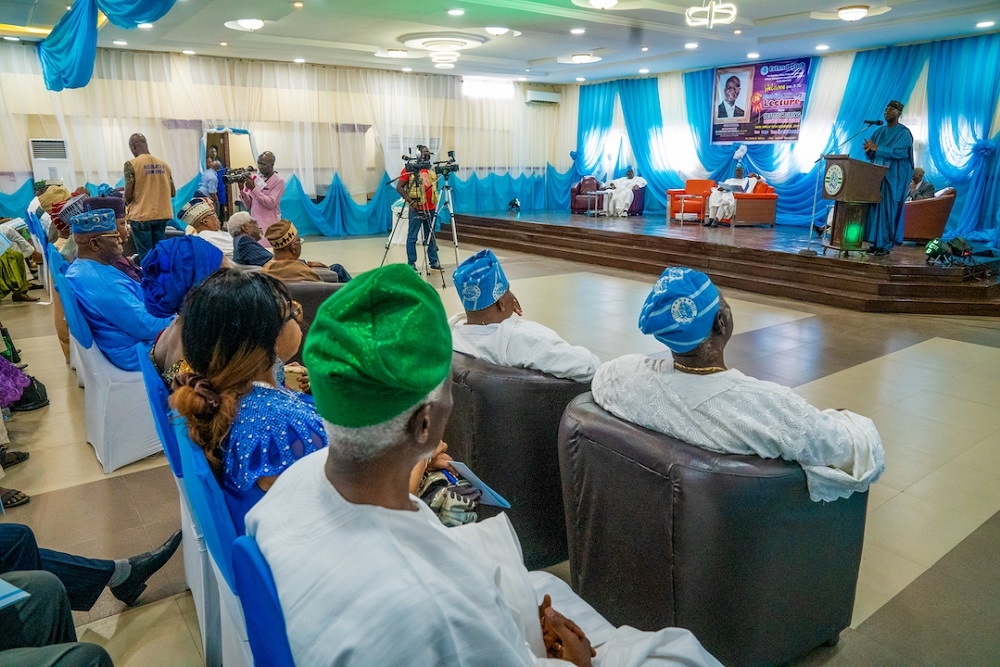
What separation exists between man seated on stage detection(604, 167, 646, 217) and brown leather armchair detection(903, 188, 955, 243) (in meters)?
4.89

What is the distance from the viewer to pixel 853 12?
6.93 meters

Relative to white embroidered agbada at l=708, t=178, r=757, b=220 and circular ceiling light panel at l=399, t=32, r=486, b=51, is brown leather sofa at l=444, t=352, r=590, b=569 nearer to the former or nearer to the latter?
circular ceiling light panel at l=399, t=32, r=486, b=51

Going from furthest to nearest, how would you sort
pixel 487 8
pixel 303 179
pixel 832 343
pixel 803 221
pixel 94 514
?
pixel 303 179 < pixel 803 221 < pixel 487 8 < pixel 832 343 < pixel 94 514

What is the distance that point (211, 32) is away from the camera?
8.34m

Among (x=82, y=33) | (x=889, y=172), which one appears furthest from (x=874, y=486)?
(x=82, y=33)

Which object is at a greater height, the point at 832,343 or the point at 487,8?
the point at 487,8

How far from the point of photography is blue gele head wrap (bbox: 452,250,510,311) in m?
2.28

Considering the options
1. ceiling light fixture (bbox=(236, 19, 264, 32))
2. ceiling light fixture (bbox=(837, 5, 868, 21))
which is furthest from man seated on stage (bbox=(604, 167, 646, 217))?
ceiling light fixture (bbox=(236, 19, 264, 32))

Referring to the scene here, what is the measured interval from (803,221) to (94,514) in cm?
1051

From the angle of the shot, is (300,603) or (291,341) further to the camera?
(291,341)

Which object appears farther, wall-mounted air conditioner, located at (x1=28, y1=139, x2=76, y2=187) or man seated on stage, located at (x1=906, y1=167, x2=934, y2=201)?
wall-mounted air conditioner, located at (x1=28, y1=139, x2=76, y2=187)

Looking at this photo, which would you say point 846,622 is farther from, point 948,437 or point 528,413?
point 948,437

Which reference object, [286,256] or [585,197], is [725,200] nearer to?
[585,197]

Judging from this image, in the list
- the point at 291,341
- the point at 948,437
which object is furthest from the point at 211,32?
the point at 948,437
